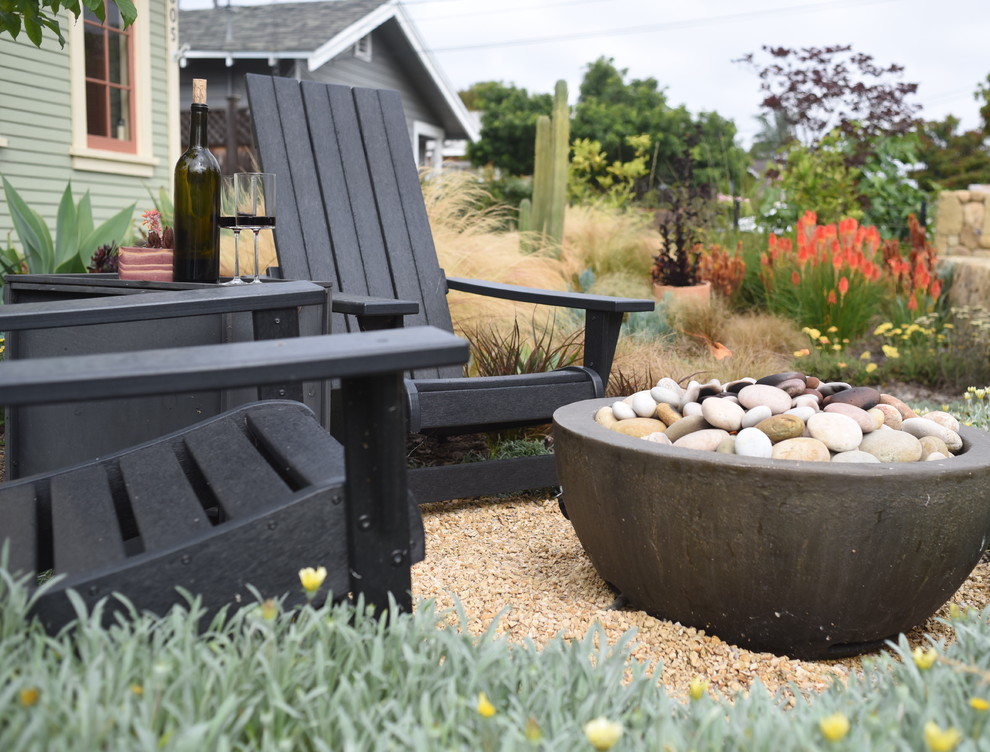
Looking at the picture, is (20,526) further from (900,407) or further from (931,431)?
(900,407)

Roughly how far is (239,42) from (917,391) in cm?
1016

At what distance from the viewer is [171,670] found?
93 centimetres

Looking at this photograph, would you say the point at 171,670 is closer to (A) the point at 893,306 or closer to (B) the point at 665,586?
(B) the point at 665,586

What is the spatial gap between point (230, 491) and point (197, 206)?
113cm

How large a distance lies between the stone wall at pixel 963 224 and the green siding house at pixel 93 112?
647 centimetres

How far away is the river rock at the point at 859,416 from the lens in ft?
5.82

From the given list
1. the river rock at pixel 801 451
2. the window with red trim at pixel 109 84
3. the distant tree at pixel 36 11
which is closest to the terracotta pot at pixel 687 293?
the river rock at pixel 801 451

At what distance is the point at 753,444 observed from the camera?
5.37ft

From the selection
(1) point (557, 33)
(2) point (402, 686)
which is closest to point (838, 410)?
(2) point (402, 686)

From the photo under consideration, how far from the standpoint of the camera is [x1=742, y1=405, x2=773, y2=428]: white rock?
178cm

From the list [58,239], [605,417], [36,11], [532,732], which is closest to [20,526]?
[532,732]

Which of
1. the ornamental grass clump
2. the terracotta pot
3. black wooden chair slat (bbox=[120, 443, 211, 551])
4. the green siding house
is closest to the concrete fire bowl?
black wooden chair slat (bbox=[120, 443, 211, 551])

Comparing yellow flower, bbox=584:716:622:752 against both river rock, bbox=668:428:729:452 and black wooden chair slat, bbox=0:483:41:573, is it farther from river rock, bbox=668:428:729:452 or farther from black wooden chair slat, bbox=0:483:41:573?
river rock, bbox=668:428:729:452

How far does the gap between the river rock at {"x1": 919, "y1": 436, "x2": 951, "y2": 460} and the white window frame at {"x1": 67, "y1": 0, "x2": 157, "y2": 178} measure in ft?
22.2
